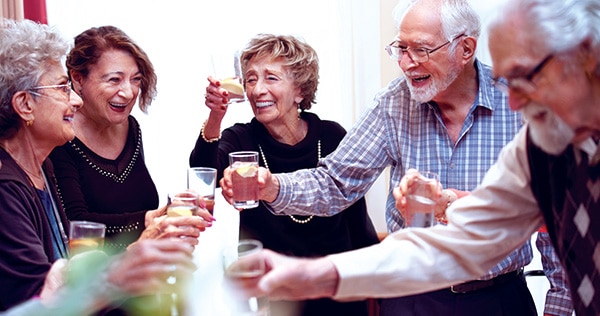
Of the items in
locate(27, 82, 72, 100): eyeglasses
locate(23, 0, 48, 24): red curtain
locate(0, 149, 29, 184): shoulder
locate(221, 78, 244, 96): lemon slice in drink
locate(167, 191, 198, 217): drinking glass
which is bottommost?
locate(167, 191, 198, 217): drinking glass

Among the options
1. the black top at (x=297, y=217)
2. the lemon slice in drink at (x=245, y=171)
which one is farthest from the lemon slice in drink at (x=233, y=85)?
the lemon slice in drink at (x=245, y=171)

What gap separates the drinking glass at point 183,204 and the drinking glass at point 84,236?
30 centimetres

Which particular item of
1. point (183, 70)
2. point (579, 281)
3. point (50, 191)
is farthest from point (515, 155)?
point (183, 70)

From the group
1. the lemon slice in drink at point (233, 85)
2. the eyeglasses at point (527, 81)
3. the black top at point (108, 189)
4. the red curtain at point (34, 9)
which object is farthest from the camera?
the red curtain at point (34, 9)

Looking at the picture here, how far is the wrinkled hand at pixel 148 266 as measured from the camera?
1436 millimetres

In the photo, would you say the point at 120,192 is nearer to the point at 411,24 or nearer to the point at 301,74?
the point at 301,74

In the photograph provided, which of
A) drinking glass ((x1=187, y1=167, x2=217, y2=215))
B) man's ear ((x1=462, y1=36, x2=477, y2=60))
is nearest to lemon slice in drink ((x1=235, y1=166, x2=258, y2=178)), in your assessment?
drinking glass ((x1=187, y1=167, x2=217, y2=215))

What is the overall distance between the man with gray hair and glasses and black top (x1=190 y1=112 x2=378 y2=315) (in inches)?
17.9

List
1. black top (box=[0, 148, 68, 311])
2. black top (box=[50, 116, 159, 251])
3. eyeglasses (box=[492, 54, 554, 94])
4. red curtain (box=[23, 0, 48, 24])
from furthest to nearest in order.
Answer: red curtain (box=[23, 0, 48, 24]) < black top (box=[50, 116, 159, 251]) < black top (box=[0, 148, 68, 311]) < eyeglasses (box=[492, 54, 554, 94])

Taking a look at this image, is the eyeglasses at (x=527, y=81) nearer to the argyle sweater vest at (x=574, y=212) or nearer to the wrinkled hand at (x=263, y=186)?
the argyle sweater vest at (x=574, y=212)

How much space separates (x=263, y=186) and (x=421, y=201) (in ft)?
2.04

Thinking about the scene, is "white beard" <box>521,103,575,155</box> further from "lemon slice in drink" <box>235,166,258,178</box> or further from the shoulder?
the shoulder

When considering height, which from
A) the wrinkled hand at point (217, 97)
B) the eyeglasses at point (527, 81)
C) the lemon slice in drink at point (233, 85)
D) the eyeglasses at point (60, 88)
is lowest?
the wrinkled hand at point (217, 97)

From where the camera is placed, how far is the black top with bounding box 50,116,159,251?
255cm
